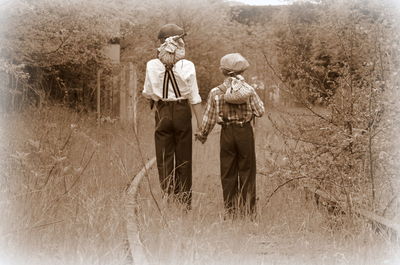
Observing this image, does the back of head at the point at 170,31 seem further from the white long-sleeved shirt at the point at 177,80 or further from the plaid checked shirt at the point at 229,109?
the plaid checked shirt at the point at 229,109

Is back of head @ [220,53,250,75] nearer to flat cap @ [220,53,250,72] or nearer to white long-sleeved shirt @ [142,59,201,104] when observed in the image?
flat cap @ [220,53,250,72]

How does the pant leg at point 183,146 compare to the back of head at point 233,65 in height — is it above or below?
below

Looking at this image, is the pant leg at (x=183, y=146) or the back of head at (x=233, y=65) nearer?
the back of head at (x=233, y=65)

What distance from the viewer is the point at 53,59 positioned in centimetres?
1282

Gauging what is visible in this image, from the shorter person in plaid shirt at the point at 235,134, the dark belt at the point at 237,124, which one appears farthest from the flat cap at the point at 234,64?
the dark belt at the point at 237,124

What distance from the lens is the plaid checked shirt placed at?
608cm

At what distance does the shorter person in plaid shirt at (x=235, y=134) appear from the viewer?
6.08 meters

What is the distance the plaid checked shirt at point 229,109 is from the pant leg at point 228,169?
148 mm

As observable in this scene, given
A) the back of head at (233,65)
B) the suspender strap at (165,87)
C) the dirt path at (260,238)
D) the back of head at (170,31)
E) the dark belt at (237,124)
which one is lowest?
the dirt path at (260,238)

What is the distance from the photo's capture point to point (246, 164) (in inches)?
244

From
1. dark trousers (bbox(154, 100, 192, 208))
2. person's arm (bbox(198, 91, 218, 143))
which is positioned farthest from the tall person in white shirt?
person's arm (bbox(198, 91, 218, 143))

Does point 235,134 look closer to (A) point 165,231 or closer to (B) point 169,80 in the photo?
(B) point 169,80

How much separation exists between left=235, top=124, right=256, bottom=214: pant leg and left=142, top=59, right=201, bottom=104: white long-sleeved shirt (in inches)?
32.5

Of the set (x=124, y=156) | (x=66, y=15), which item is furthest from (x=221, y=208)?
(x=66, y=15)
